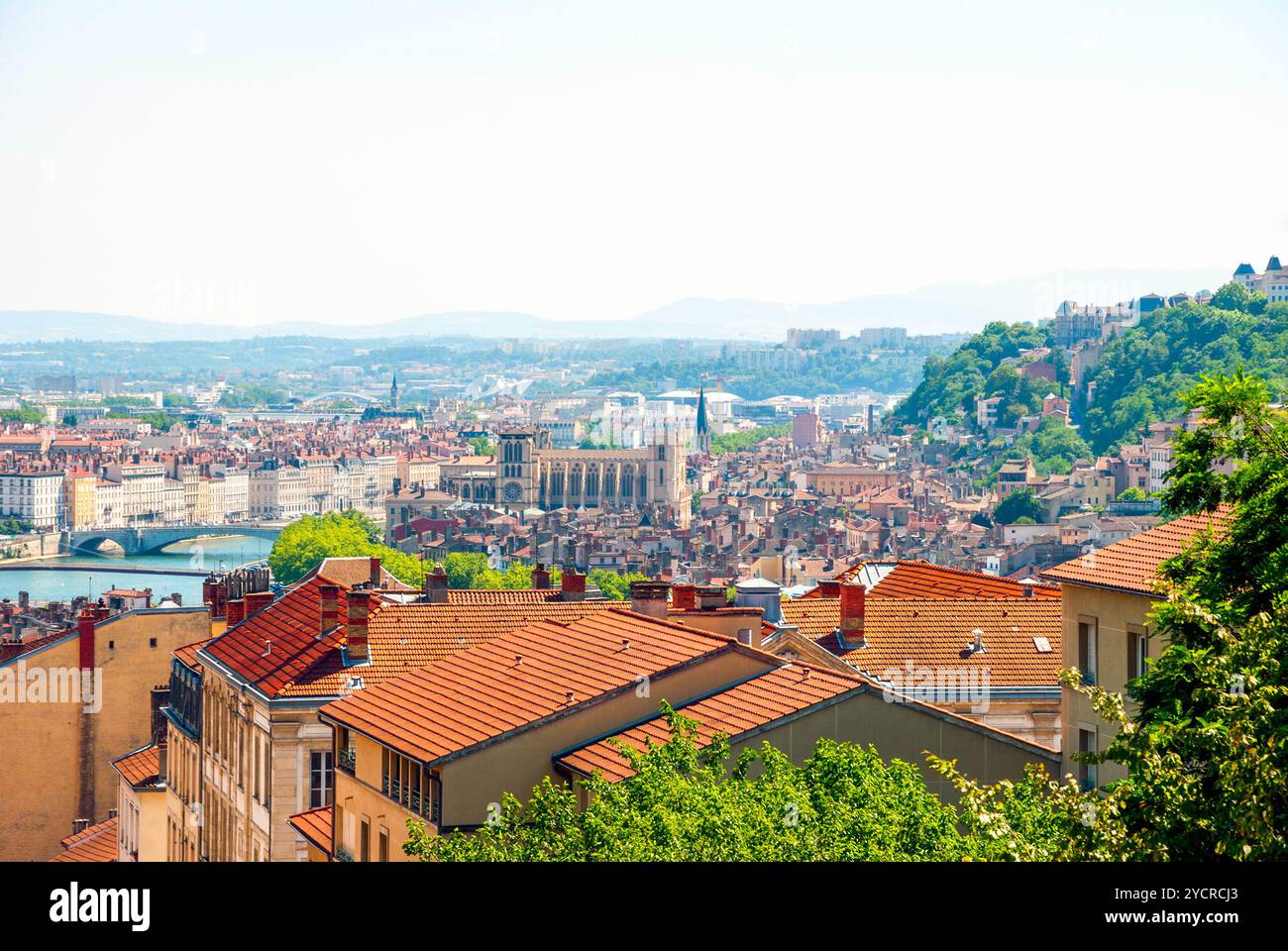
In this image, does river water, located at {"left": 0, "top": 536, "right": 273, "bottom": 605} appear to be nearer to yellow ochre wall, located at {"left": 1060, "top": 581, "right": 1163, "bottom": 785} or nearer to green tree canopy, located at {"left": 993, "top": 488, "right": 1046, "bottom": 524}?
green tree canopy, located at {"left": 993, "top": 488, "right": 1046, "bottom": 524}

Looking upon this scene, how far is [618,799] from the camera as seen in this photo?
402 centimetres

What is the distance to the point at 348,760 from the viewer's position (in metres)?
6.03

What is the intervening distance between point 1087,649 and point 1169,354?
164 ft

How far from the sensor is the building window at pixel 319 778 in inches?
281

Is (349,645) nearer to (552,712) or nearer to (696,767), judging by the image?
(552,712)

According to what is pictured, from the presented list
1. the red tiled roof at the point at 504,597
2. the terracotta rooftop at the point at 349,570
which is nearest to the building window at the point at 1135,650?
the red tiled roof at the point at 504,597

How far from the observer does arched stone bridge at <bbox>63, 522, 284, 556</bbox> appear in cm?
5322

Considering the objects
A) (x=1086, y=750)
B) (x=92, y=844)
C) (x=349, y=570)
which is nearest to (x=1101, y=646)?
(x=1086, y=750)

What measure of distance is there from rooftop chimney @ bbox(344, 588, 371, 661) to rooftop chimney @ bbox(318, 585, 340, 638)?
0.40 m

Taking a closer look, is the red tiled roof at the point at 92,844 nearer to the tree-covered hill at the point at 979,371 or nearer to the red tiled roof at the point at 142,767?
the red tiled roof at the point at 142,767

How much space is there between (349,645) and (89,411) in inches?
3689

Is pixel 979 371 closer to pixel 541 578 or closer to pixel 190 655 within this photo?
pixel 541 578

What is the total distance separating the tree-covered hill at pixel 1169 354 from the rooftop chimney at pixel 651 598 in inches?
1622
